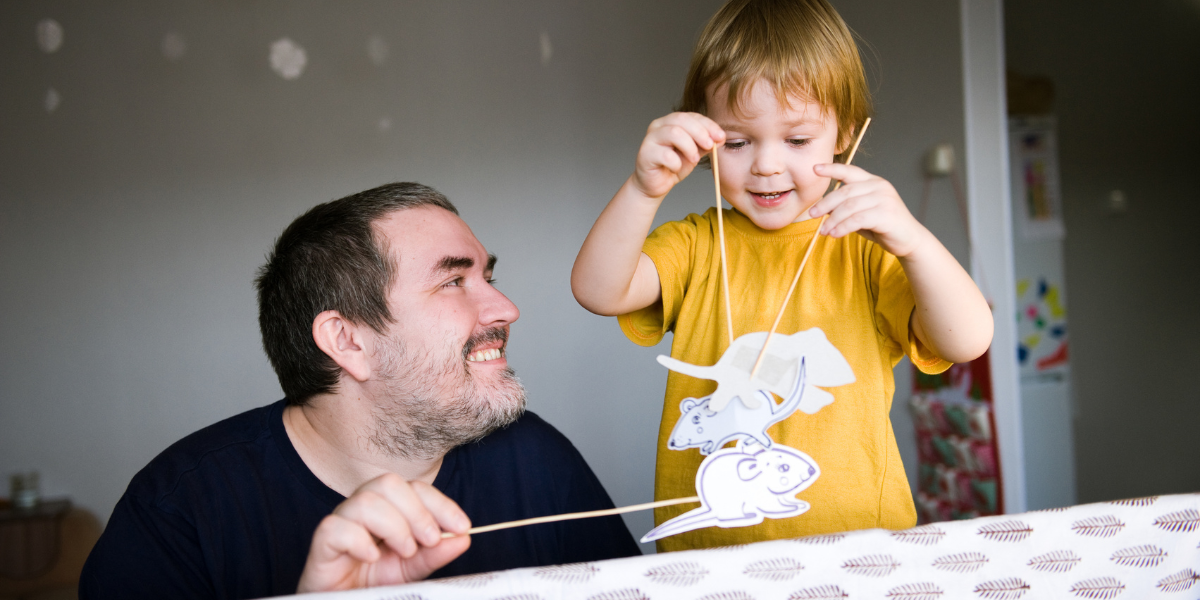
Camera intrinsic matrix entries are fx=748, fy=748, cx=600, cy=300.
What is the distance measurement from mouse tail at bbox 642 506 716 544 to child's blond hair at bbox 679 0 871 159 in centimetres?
48

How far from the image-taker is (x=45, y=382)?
2.63 m

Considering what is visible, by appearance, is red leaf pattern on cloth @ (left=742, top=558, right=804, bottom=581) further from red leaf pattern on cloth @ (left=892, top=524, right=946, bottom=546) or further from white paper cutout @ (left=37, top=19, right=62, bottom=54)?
white paper cutout @ (left=37, top=19, right=62, bottom=54)

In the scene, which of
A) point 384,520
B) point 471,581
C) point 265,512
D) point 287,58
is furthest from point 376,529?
point 287,58

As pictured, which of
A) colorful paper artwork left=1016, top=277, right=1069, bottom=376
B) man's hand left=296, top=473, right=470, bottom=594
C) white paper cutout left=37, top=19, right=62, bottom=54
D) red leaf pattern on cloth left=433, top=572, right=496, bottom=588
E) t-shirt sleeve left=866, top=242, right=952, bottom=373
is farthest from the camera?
colorful paper artwork left=1016, top=277, right=1069, bottom=376

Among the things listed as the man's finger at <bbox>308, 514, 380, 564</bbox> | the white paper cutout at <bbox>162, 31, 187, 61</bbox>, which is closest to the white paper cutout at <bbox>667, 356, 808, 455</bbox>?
the man's finger at <bbox>308, 514, 380, 564</bbox>

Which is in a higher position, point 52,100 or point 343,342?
point 52,100

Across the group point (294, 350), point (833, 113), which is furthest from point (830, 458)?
point (294, 350)

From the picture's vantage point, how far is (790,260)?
1.02 metres

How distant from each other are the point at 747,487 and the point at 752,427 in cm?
7

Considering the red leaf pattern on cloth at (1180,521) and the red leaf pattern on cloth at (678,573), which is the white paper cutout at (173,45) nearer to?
the red leaf pattern on cloth at (678,573)

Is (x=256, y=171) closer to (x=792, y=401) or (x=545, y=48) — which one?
(x=545, y=48)

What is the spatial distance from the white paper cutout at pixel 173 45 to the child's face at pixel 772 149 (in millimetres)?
2475

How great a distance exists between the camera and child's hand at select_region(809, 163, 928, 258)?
0.75 metres

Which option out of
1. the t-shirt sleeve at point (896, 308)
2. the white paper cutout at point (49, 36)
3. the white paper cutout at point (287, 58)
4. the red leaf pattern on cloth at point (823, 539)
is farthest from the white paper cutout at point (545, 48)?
the red leaf pattern on cloth at point (823, 539)
